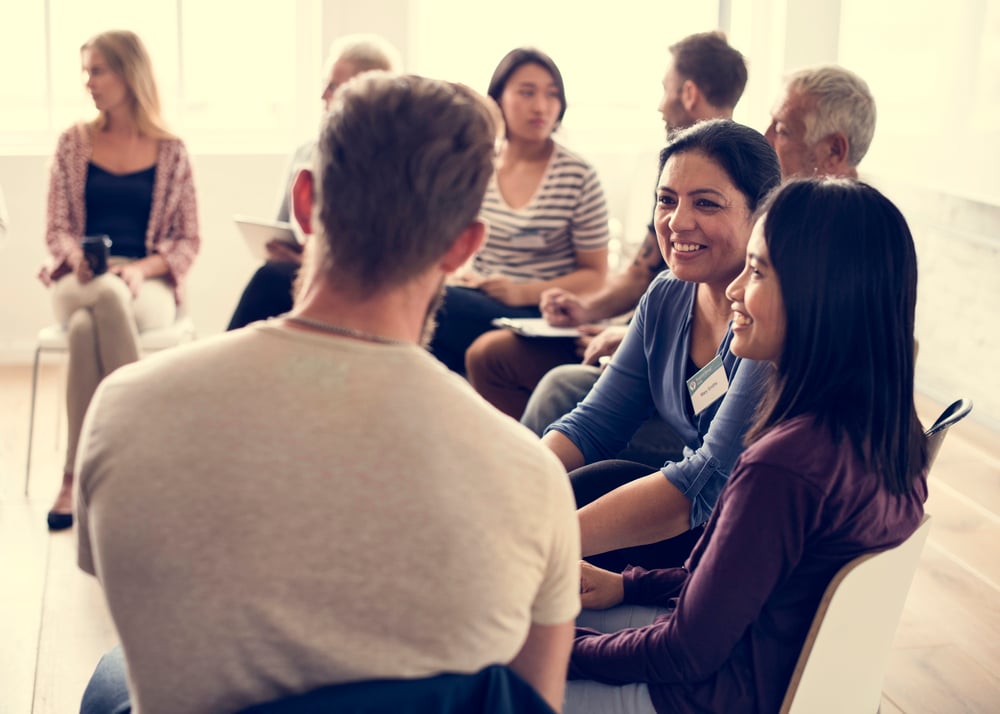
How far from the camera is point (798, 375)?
4.58 ft

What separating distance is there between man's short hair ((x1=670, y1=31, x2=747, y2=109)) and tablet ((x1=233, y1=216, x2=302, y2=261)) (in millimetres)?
1361

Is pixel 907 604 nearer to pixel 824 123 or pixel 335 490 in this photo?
pixel 824 123

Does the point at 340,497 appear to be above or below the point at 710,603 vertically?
above

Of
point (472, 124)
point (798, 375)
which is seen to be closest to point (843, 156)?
point (798, 375)

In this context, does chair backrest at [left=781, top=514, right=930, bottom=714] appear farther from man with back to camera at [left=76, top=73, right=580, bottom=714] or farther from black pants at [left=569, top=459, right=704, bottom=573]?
black pants at [left=569, top=459, right=704, bottom=573]

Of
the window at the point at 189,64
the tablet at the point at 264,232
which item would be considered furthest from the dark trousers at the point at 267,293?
the window at the point at 189,64

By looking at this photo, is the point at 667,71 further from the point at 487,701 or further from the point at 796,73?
the point at 487,701

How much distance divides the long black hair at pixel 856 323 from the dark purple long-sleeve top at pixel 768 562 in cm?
4

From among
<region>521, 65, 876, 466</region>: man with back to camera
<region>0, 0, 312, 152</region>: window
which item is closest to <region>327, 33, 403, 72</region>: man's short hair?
<region>0, 0, 312, 152</region>: window

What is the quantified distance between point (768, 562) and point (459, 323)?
2147 mm

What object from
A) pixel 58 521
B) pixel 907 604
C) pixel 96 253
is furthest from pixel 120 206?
pixel 907 604

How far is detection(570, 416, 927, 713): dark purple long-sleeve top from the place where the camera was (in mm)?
1289

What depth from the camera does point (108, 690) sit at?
49.6 inches

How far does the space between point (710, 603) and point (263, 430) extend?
0.63 meters
